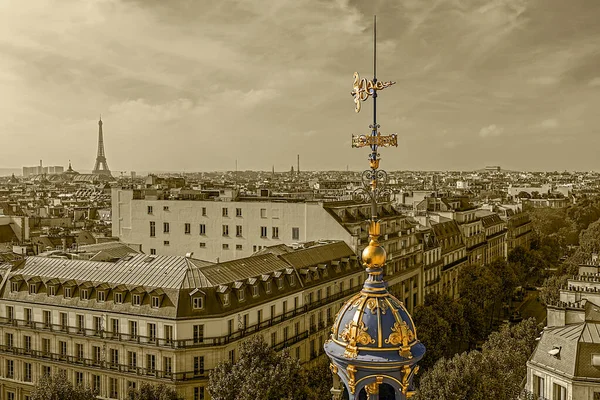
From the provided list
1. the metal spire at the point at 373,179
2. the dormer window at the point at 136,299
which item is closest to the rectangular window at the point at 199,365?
the dormer window at the point at 136,299

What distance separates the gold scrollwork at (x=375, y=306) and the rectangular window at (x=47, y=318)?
50.9m

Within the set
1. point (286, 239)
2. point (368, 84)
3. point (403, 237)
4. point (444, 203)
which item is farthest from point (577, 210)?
point (368, 84)

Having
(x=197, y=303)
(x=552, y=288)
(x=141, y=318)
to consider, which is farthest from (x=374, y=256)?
(x=552, y=288)

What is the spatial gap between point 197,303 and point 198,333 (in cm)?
250

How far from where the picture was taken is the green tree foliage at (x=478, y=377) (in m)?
42.9

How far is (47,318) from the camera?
57.8m

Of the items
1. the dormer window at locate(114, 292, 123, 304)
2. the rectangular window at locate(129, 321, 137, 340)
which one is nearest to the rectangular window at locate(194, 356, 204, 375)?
the rectangular window at locate(129, 321, 137, 340)

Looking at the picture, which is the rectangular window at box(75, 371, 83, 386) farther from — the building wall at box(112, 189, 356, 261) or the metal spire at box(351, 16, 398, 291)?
the metal spire at box(351, 16, 398, 291)

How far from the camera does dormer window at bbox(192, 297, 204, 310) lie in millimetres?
52391

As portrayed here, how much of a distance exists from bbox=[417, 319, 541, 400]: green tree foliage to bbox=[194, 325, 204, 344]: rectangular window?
18572mm

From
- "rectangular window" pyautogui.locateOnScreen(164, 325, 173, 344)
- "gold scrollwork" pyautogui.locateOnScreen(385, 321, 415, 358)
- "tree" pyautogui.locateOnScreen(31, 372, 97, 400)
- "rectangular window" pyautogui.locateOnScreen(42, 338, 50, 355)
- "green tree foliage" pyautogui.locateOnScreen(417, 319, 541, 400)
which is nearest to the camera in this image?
"gold scrollwork" pyautogui.locateOnScreen(385, 321, 415, 358)

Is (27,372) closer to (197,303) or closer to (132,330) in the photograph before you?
(132,330)

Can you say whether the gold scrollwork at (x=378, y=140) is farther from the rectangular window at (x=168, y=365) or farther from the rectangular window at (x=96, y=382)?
the rectangular window at (x=96, y=382)

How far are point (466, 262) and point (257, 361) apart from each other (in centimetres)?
7492
